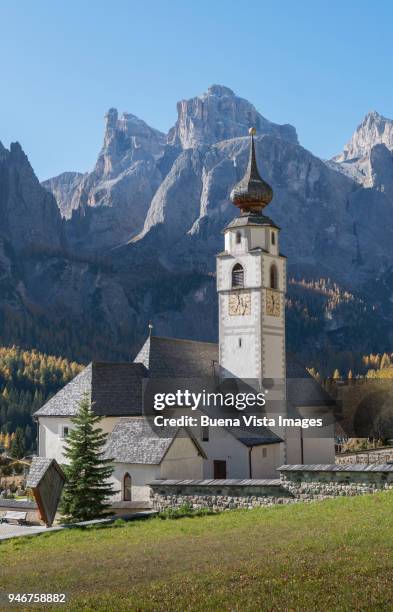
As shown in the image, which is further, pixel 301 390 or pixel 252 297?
pixel 301 390

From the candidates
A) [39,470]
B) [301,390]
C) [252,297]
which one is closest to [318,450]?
[301,390]

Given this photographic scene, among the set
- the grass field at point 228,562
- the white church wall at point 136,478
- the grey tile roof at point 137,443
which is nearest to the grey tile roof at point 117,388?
the grey tile roof at point 137,443

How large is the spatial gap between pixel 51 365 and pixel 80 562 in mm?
167239

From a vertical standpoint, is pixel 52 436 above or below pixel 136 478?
above

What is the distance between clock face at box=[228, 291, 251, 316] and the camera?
4947cm

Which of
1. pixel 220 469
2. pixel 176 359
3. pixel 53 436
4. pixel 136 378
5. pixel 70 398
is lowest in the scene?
pixel 220 469

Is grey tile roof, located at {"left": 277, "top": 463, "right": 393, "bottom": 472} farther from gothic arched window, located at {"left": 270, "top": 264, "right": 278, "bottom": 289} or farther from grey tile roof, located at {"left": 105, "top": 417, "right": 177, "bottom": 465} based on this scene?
gothic arched window, located at {"left": 270, "top": 264, "right": 278, "bottom": 289}

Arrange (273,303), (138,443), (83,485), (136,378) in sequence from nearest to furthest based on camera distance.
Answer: (83,485) → (138,443) → (136,378) → (273,303)

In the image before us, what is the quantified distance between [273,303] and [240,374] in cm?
492

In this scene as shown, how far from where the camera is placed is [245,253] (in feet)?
164

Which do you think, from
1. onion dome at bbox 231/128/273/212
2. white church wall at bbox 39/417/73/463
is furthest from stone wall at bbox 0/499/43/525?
onion dome at bbox 231/128/273/212

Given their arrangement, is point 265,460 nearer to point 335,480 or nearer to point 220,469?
point 220,469

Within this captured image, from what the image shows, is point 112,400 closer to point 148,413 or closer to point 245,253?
point 148,413

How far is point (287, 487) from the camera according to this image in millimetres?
28750
